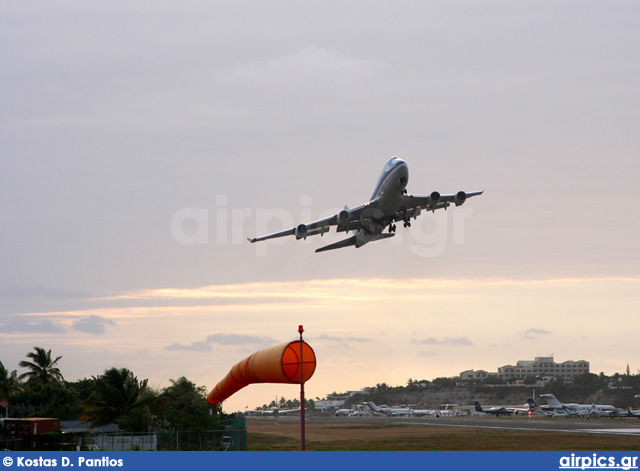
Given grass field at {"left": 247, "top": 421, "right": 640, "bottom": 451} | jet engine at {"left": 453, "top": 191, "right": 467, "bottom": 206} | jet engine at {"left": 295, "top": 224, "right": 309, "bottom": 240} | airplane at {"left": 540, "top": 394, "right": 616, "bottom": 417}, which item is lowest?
grass field at {"left": 247, "top": 421, "right": 640, "bottom": 451}

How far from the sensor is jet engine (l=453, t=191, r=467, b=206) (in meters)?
75.8

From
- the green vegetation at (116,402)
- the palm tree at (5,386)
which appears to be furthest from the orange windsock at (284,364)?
the palm tree at (5,386)

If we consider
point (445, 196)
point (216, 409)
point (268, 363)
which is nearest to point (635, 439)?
point (445, 196)

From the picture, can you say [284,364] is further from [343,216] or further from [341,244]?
[341,244]

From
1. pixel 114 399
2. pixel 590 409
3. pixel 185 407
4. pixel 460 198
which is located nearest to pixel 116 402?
pixel 114 399

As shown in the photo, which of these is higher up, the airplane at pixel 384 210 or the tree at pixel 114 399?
the airplane at pixel 384 210

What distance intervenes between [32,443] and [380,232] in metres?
37.8

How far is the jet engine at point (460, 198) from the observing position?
75.8 meters

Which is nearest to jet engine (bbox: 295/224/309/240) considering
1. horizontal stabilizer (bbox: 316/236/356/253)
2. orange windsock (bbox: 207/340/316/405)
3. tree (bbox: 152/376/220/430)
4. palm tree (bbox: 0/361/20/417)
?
horizontal stabilizer (bbox: 316/236/356/253)

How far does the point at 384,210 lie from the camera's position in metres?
77.7

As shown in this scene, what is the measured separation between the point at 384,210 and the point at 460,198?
284 inches

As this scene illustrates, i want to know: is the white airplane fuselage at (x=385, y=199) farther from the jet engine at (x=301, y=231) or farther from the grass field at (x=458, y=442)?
the grass field at (x=458, y=442)

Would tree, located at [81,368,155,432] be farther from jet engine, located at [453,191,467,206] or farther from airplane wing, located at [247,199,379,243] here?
jet engine, located at [453,191,467,206]

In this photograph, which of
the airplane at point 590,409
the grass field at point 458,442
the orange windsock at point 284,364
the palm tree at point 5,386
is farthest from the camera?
the airplane at point 590,409
